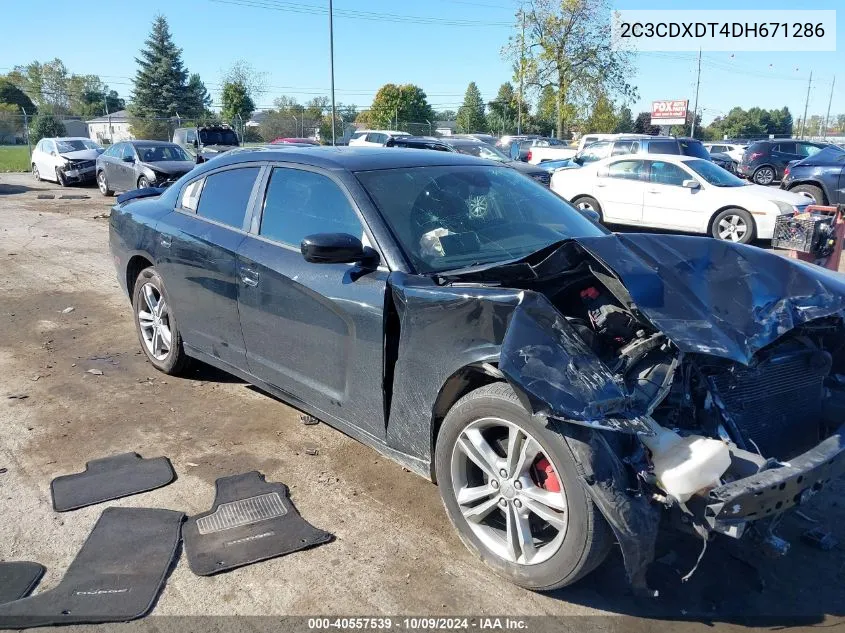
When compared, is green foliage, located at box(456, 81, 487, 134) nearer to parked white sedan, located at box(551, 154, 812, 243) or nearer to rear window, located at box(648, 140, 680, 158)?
rear window, located at box(648, 140, 680, 158)

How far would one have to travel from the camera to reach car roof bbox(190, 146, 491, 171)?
157 inches

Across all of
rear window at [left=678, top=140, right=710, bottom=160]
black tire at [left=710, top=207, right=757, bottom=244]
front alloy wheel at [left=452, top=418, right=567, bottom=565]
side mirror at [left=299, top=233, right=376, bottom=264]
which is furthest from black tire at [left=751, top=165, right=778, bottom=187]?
front alloy wheel at [left=452, top=418, right=567, bottom=565]

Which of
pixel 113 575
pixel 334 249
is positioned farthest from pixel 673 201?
pixel 113 575

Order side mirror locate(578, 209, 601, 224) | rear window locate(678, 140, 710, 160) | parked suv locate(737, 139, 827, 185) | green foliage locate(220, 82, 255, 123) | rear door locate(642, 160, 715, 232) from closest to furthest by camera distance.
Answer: side mirror locate(578, 209, 601, 224)
rear door locate(642, 160, 715, 232)
rear window locate(678, 140, 710, 160)
parked suv locate(737, 139, 827, 185)
green foliage locate(220, 82, 255, 123)

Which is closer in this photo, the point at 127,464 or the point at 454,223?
the point at 454,223

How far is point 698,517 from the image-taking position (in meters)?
2.47

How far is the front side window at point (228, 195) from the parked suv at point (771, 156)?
76.7 feet

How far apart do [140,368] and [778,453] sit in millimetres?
4587

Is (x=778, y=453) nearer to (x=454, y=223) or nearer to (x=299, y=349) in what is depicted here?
(x=454, y=223)

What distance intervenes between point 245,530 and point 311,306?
1.16m

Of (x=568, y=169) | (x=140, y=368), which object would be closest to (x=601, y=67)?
(x=568, y=169)

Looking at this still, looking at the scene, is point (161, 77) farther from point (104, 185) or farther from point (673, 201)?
point (673, 201)

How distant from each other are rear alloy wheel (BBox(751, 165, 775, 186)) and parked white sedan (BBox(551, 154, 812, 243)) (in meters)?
12.5

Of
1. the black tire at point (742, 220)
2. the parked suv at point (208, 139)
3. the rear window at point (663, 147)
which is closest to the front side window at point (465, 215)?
the black tire at point (742, 220)
